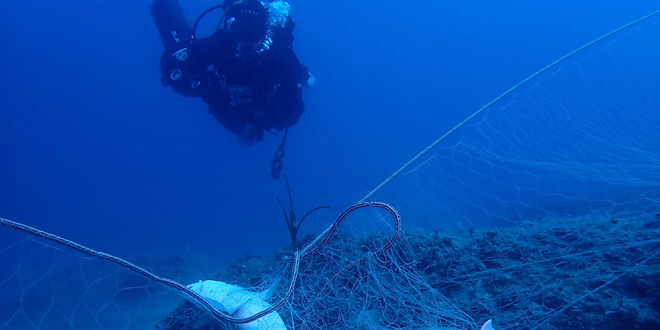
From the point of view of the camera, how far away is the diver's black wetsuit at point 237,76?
5.80m

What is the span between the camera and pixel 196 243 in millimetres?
18719

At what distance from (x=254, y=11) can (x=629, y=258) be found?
530 cm

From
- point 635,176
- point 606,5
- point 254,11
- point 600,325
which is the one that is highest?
point 606,5

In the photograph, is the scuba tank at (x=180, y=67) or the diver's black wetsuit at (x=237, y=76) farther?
the scuba tank at (x=180, y=67)

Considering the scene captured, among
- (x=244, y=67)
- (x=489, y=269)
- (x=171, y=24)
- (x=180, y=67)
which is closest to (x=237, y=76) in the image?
(x=244, y=67)

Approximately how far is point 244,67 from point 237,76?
0.71ft

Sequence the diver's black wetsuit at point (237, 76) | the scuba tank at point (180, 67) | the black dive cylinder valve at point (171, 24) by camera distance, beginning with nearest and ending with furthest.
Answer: the diver's black wetsuit at point (237, 76) → the scuba tank at point (180, 67) → the black dive cylinder valve at point (171, 24)

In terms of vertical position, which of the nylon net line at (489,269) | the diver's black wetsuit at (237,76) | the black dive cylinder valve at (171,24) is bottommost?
the nylon net line at (489,269)

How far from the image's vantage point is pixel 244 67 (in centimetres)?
578

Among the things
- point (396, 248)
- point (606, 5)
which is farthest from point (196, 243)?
point (606, 5)

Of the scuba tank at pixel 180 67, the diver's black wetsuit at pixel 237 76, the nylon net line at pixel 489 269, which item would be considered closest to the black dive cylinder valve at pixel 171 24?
the scuba tank at pixel 180 67

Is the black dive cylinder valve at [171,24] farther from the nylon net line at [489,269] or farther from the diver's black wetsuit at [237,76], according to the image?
the nylon net line at [489,269]

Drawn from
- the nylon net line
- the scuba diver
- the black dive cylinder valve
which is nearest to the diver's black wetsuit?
the scuba diver

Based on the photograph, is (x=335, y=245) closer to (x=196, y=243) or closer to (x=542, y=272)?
(x=542, y=272)
